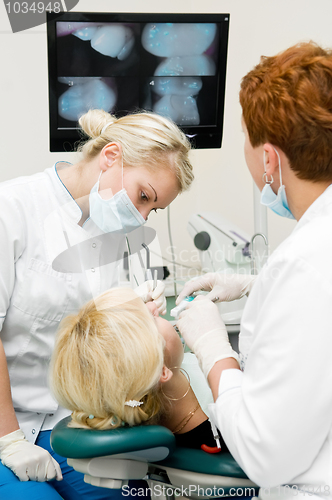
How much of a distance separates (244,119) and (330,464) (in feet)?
2.48

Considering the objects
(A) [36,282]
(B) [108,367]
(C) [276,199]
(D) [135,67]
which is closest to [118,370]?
(B) [108,367]

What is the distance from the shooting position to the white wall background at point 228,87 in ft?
9.66

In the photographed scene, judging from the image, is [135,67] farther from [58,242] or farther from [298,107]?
[298,107]

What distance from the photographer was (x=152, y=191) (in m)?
1.50

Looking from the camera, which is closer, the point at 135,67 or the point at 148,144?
the point at 148,144

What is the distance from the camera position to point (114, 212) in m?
1.53

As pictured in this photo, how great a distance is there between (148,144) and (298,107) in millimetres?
666

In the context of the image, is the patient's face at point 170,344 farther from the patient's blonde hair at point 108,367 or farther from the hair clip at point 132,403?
the hair clip at point 132,403

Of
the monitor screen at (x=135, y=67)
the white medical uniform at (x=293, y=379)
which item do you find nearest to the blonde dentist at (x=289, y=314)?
the white medical uniform at (x=293, y=379)

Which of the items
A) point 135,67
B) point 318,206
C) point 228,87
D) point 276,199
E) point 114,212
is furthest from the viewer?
point 228,87

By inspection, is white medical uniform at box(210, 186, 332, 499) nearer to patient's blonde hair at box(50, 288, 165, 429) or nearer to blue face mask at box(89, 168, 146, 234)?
patient's blonde hair at box(50, 288, 165, 429)

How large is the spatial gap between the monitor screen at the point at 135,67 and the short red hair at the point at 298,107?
942 millimetres

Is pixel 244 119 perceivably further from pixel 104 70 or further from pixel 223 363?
pixel 104 70

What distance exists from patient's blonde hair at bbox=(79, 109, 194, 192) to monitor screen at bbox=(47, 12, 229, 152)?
1.27ft
